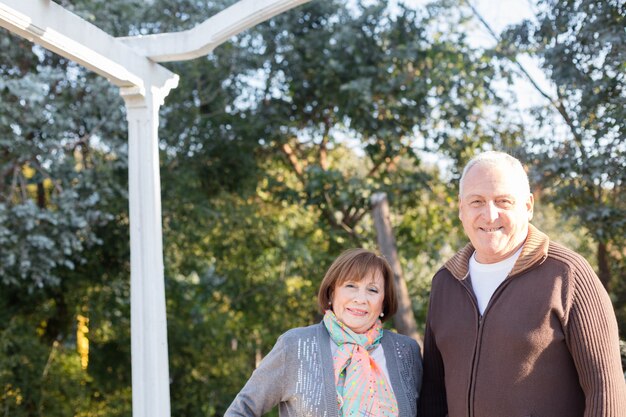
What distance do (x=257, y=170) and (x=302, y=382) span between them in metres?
5.98

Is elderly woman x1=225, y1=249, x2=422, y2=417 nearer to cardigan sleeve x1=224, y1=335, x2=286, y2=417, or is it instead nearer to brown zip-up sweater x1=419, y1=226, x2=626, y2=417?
cardigan sleeve x1=224, y1=335, x2=286, y2=417

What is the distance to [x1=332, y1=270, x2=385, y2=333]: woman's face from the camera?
2.48 meters

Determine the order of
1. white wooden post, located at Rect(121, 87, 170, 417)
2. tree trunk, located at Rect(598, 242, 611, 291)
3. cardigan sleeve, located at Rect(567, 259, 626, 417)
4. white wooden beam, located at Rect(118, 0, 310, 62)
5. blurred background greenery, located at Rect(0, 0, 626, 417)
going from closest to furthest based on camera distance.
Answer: cardigan sleeve, located at Rect(567, 259, 626, 417) → white wooden beam, located at Rect(118, 0, 310, 62) → white wooden post, located at Rect(121, 87, 170, 417) → blurred background greenery, located at Rect(0, 0, 626, 417) → tree trunk, located at Rect(598, 242, 611, 291)

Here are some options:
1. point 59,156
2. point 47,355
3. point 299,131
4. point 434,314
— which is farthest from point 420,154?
point 434,314

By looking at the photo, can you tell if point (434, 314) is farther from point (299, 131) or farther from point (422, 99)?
point (299, 131)

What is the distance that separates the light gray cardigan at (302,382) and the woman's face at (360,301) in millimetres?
103

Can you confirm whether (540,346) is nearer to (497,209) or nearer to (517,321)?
(517,321)

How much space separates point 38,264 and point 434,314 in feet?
15.5

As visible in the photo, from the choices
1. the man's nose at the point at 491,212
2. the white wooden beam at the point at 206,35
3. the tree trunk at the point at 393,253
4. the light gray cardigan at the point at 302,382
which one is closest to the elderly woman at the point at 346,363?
the light gray cardigan at the point at 302,382

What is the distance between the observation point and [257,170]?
8.24 m

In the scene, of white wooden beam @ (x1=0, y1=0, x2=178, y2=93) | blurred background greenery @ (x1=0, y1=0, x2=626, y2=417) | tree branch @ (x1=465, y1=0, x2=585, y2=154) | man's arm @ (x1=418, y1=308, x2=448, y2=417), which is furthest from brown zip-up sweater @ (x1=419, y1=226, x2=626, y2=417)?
tree branch @ (x1=465, y1=0, x2=585, y2=154)

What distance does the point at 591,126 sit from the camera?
5906mm

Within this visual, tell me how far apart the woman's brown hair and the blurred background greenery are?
367cm

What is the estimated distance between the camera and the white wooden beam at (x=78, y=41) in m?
2.99
